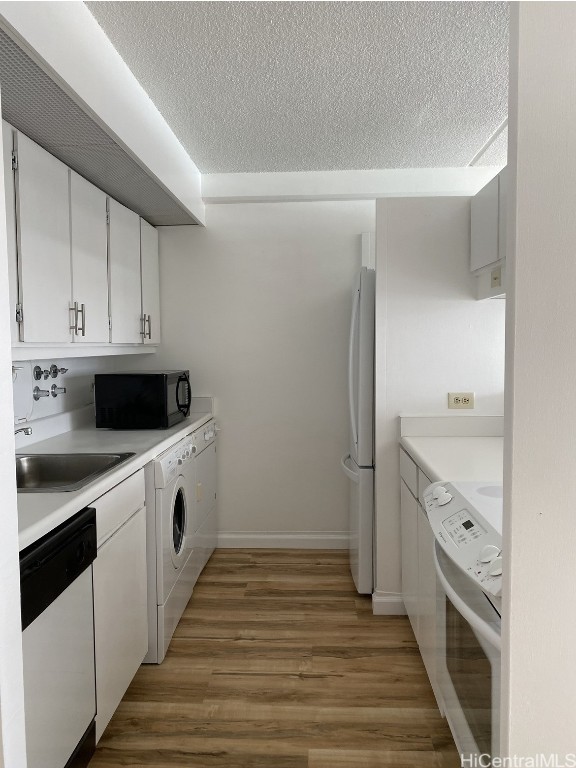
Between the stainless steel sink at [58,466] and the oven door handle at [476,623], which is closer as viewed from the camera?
the oven door handle at [476,623]

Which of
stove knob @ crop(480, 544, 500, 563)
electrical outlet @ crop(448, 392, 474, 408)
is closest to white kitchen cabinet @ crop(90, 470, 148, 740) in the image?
stove knob @ crop(480, 544, 500, 563)

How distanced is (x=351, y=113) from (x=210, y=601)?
2.61 m

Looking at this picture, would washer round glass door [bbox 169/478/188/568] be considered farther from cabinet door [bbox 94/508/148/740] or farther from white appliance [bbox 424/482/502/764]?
white appliance [bbox 424/482/502/764]

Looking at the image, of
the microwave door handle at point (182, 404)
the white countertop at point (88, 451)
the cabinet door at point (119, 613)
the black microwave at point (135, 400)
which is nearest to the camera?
the white countertop at point (88, 451)

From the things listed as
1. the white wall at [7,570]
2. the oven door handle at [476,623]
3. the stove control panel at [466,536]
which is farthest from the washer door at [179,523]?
the white wall at [7,570]

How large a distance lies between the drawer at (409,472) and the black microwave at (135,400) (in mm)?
1262

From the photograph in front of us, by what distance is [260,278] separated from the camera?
414 cm

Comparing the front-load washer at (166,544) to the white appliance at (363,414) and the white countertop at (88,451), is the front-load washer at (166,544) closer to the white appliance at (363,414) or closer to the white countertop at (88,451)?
the white countertop at (88,451)

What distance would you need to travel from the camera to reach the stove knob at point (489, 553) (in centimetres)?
140

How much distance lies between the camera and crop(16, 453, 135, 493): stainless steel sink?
2562mm

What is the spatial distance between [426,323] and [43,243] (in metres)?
1.82

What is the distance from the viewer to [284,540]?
4.21 metres

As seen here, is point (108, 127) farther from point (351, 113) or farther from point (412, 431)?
point (412, 431)

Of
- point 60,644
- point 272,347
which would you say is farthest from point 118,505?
point 272,347
